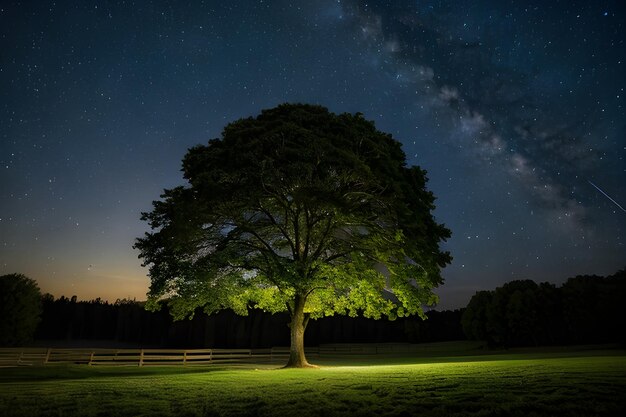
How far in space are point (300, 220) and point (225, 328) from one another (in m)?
91.6

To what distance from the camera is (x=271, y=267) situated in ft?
78.2

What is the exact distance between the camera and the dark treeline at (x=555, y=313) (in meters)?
63.1

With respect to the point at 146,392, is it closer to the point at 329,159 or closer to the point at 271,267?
the point at 271,267

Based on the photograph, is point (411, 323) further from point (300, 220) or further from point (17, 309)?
point (300, 220)

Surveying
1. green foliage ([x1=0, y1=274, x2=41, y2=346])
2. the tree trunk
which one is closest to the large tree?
the tree trunk

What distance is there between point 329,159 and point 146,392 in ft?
41.0

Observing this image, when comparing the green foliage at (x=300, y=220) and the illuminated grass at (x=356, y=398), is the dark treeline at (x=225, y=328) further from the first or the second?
the illuminated grass at (x=356, y=398)

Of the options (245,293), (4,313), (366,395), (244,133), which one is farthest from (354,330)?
(366,395)

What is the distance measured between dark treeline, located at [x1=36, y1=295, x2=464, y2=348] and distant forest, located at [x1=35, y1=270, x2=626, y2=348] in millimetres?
229

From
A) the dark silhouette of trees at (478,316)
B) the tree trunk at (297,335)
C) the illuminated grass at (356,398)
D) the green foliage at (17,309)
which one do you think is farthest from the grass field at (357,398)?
the dark silhouette of trees at (478,316)

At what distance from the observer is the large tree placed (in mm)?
21719

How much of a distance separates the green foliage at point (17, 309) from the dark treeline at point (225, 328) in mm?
43485

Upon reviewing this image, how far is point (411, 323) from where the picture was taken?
9781cm

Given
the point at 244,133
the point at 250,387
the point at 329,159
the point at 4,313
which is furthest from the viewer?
the point at 4,313
